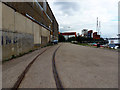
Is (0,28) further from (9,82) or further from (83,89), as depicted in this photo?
(83,89)

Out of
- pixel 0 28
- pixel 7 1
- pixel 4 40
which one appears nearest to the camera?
pixel 0 28

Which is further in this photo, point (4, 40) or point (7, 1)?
point (7, 1)

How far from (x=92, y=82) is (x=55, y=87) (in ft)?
4.40

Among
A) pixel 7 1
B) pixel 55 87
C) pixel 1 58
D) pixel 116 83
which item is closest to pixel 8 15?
pixel 7 1

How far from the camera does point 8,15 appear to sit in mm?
5812

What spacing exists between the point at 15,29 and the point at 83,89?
7247mm

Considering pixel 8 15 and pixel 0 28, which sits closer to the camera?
pixel 0 28

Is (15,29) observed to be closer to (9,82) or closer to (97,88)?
(9,82)

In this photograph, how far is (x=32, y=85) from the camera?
247 centimetres

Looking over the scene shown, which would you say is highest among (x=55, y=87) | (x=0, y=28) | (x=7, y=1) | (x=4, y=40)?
(x=7, y=1)

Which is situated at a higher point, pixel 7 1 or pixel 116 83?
pixel 7 1

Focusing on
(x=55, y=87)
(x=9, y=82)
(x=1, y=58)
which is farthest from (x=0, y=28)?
(x=55, y=87)

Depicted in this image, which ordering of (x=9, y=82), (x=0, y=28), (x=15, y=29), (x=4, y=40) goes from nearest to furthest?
1. (x=9, y=82)
2. (x=0, y=28)
3. (x=4, y=40)
4. (x=15, y=29)

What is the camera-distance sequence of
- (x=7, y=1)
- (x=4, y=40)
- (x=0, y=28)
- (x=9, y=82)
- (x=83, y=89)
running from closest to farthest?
1. (x=83, y=89)
2. (x=9, y=82)
3. (x=0, y=28)
4. (x=4, y=40)
5. (x=7, y=1)
